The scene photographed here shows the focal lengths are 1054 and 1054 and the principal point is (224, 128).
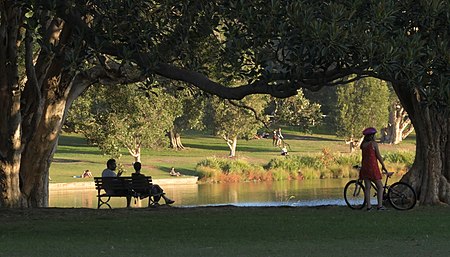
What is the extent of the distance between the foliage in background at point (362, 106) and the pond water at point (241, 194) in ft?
59.2

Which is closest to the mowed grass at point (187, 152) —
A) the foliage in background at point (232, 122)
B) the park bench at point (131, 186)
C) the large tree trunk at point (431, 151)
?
the foliage in background at point (232, 122)

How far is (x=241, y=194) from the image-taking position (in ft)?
141

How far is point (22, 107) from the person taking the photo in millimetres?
21297

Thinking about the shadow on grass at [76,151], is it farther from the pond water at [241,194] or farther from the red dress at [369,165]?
the red dress at [369,165]

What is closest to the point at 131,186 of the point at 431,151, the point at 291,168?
the point at 431,151

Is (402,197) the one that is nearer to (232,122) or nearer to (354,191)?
(354,191)

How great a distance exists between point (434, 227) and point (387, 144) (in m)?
57.2

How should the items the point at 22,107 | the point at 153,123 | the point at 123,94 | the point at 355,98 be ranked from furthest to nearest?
the point at 355,98 < the point at 153,123 < the point at 123,94 < the point at 22,107

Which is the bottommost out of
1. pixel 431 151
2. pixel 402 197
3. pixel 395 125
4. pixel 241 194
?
pixel 241 194

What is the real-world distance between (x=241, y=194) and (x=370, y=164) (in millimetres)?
23844

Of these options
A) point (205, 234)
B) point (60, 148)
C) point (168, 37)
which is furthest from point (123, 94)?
point (60, 148)

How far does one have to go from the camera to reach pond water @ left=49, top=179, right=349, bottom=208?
37781 millimetres

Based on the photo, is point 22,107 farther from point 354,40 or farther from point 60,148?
point 60,148

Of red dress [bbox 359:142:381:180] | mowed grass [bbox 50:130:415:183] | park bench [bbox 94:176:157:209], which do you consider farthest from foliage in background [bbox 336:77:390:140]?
red dress [bbox 359:142:381:180]
